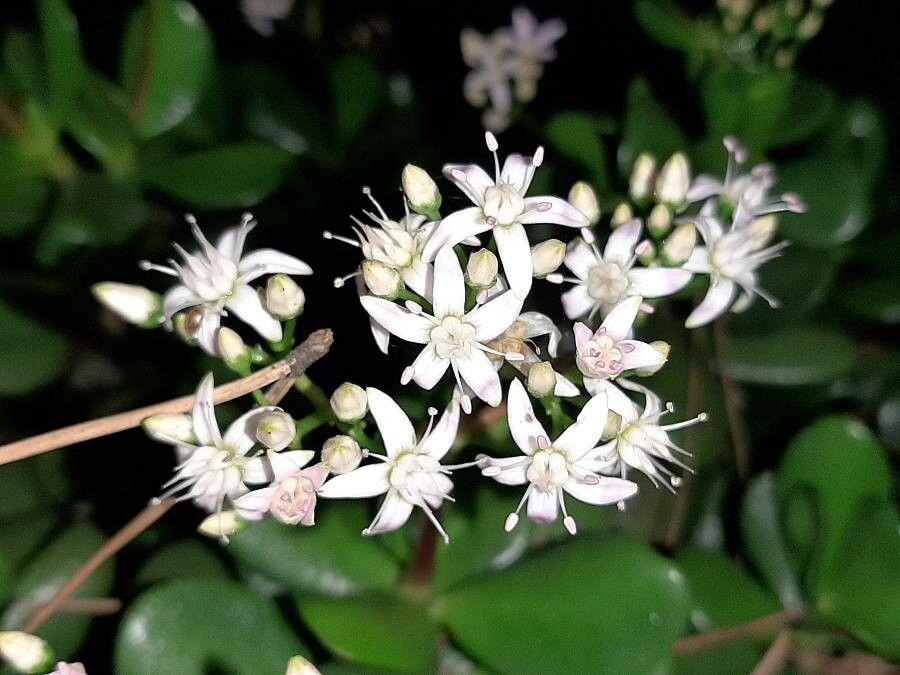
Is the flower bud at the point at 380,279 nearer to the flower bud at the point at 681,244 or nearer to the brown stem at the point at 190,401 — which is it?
the brown stem at the point at 190,401

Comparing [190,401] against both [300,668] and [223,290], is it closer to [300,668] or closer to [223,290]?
[223,290]

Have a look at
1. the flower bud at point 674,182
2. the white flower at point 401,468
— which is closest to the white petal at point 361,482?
the white flower at point 401,468

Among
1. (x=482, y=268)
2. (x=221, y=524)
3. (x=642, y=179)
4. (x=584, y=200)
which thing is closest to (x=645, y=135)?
(x=642, y=179)

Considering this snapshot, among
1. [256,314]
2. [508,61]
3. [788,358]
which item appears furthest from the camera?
[508,61]

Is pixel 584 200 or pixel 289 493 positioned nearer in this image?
pixel 289 493

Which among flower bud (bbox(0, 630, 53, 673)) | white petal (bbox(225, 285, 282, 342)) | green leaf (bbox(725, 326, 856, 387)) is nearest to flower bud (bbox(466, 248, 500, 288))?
white petal (bbox(225, 285, 282, 342))

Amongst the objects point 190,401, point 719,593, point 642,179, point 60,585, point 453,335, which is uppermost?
point 642,179
